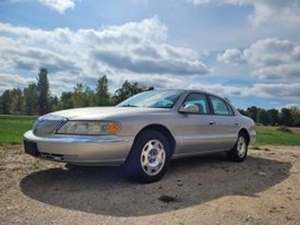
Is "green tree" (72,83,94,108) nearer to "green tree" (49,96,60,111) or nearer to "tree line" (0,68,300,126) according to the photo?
"tree line" (0,68,300,126)

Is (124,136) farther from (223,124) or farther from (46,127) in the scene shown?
(223,124)

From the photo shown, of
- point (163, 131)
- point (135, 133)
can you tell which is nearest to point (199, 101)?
point (163, 131)

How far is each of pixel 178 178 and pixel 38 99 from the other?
77.7 m

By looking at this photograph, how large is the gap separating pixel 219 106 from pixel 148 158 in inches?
107

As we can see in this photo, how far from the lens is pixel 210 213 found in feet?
14.4

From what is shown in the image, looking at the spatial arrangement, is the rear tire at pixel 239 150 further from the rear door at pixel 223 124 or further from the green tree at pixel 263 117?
the green tree at pixel 263 117

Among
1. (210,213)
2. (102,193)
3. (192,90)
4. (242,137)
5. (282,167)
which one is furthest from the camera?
(242,137)

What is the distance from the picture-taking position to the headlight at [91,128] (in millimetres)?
5167

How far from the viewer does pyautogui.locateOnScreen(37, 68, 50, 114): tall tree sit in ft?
262

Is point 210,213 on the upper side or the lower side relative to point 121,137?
lower

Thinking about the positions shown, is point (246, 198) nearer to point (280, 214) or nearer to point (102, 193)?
point (280, 214)

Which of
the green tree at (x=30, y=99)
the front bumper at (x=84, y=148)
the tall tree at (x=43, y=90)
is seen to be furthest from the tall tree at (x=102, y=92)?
the front bumper at (x=84, y=148)

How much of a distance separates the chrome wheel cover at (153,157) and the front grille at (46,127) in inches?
50.8

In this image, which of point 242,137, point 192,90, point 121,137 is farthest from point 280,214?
point 242,137
